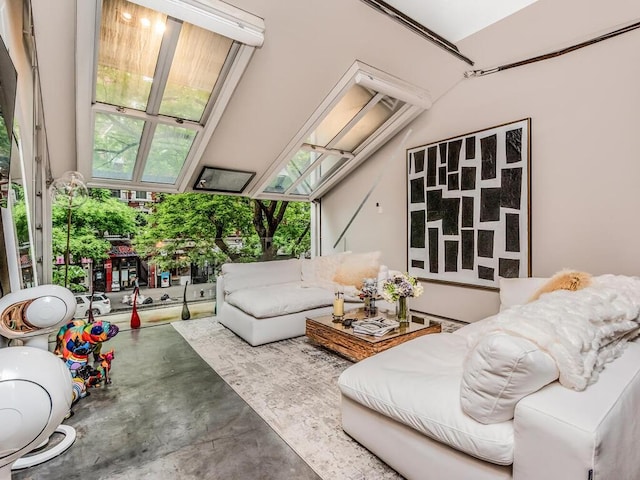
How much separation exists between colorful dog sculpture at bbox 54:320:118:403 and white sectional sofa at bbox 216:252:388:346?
52.7 inches

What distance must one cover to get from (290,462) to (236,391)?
2.97 feet

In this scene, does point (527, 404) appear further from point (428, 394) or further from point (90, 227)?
point (90, 227)

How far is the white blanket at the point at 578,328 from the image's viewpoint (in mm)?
1252

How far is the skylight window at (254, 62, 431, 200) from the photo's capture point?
3873 millimetres

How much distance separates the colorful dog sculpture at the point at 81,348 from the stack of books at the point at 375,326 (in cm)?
200

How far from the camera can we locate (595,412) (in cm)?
113

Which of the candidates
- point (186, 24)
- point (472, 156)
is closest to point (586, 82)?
point (472, 156)

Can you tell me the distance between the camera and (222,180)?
4.93 meters

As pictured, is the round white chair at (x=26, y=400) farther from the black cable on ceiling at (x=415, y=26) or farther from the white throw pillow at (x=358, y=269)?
the white throw pillow at (x=358, y=269)

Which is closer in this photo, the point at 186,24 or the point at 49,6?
the point at 49,6

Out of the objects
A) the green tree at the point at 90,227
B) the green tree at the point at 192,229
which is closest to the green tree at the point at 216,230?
the green tree at the point at 192,229

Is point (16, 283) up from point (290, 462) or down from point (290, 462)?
up

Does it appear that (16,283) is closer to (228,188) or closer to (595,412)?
(595,412)

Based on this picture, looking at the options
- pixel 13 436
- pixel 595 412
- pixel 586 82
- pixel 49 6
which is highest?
pixel 49 6
